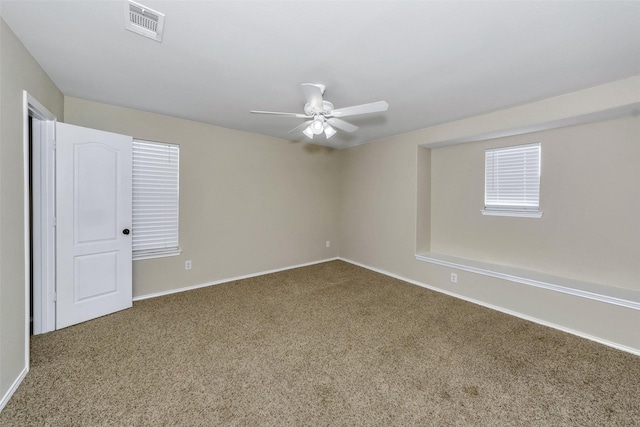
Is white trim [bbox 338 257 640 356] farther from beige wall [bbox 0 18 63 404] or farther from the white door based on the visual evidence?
beige wall [bbox 0 18 63 404]

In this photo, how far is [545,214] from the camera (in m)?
3.04

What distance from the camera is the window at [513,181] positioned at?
3.14 metres

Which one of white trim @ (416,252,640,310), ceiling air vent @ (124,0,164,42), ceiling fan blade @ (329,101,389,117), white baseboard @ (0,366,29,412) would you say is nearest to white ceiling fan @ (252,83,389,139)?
ceiling fan blade @ (329,101,389,117)

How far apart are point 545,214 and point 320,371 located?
318cm

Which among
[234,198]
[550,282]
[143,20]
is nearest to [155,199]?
[234,198]

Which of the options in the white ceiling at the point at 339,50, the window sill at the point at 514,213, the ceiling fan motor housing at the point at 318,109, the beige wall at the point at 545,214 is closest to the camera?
the white ceiling at the point at 339,50

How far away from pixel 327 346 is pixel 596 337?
2.63m

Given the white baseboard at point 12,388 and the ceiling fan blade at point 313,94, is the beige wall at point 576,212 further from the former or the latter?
the white baseboard at point 12,388

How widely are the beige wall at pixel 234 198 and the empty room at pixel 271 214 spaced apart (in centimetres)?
4

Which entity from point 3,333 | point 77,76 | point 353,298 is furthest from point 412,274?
point 77,76

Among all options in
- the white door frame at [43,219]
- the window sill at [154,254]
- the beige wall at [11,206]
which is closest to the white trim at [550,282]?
the window sill at [154,254]

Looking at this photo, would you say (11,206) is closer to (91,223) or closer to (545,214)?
(91,223)

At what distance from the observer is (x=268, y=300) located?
335cm

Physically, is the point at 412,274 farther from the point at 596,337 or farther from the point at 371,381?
the point at 371,381
